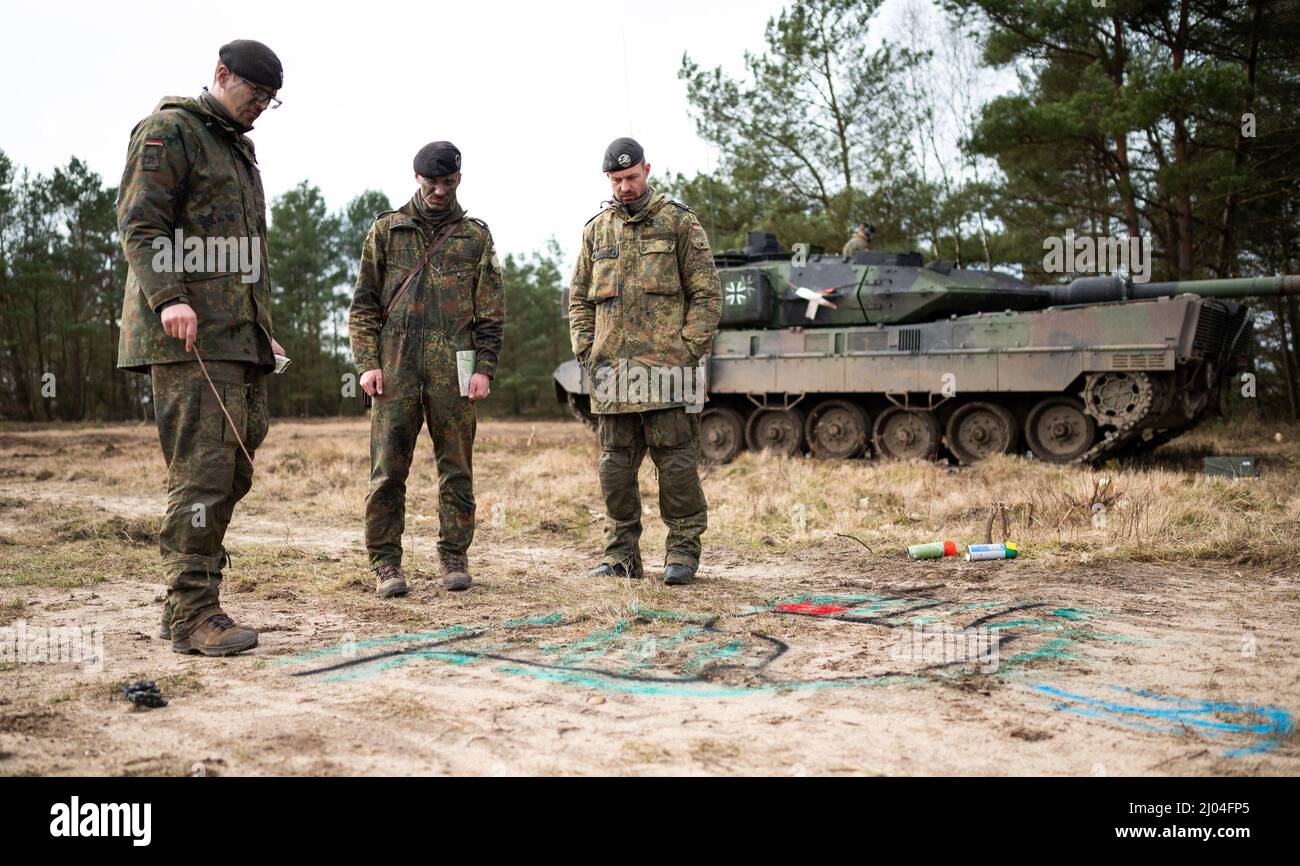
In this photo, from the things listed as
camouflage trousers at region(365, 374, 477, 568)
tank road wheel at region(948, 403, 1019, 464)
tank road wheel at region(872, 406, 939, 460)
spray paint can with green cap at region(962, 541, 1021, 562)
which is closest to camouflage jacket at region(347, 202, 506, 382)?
camouflage trousers at region(365, 374, 477, 568)

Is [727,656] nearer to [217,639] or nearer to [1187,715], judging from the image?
[1187,715]

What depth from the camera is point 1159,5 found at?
16.1m

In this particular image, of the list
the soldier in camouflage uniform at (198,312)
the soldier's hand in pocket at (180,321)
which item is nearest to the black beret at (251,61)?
the soldier in camouflage uniform at (198,312)

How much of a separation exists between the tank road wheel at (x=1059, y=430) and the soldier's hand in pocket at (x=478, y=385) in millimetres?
8744

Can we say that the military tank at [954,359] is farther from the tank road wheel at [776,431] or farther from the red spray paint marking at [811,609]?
the red spray paint marking at [811,609]

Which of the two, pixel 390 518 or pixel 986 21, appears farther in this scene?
pixel 986 21

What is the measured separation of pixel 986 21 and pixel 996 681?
17.3m

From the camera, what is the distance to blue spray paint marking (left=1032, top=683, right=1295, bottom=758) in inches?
111

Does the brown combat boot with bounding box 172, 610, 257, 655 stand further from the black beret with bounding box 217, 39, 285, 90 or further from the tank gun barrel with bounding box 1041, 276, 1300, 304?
the tank gun barrel with bounding box 1041, 276, 1300, 304

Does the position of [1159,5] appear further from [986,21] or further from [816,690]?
[816,690]

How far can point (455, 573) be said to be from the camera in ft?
17.2

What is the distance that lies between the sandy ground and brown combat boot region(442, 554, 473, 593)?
0.09m

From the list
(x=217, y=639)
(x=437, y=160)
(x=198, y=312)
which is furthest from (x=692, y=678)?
(x=437, y=160)
